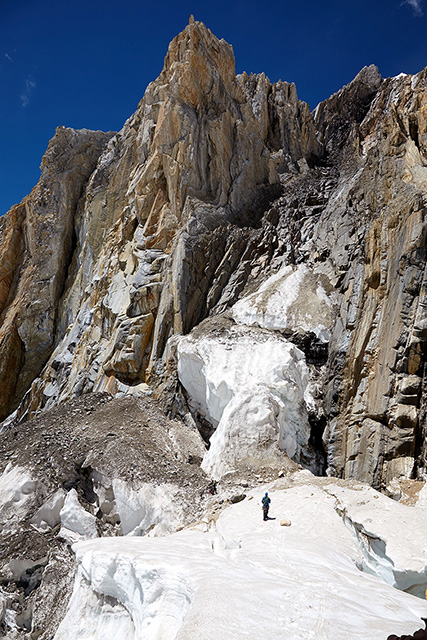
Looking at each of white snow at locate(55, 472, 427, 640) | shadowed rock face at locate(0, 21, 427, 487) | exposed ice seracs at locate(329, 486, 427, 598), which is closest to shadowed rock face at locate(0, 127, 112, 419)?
shadowed rock face at locate(0, 21, 427, 487)

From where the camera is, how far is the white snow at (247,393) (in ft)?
53.1

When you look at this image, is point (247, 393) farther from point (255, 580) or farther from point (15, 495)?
point (255, 580)

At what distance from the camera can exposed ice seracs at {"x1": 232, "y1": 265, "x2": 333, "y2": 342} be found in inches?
891

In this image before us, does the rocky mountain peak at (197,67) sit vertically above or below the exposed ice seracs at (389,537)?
above

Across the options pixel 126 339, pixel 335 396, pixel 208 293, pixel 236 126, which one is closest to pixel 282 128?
pixel 236 126

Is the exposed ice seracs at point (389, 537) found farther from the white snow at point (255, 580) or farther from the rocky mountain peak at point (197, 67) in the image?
the rocky mountain peak at point (197, 67)

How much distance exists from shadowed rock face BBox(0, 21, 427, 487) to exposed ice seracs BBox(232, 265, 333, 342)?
118 millimetres

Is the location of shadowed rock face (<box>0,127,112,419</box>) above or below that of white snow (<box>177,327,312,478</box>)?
above

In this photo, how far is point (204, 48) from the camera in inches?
1347

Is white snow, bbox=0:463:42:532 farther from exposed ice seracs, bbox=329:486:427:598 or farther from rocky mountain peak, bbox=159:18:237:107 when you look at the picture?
rocky mountain peak, bbox=159:18:237:107

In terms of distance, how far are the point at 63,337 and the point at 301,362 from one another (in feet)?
84.3

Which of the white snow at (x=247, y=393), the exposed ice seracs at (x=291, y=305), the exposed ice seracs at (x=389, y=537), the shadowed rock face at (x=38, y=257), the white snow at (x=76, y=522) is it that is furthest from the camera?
the shadowed rock face at (x=38, y=257)

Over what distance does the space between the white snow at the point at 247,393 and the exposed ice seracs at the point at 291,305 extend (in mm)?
1658

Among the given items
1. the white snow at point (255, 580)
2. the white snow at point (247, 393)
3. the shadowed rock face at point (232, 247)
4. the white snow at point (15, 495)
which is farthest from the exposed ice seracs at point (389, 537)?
the white snow at point (15, 495)
